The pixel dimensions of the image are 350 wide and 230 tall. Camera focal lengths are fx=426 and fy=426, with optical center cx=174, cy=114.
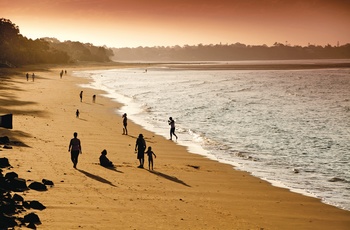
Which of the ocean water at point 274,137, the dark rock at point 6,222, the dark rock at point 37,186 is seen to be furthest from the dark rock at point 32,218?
the ocean water at point 274,137

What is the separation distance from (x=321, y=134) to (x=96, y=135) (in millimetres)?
18909

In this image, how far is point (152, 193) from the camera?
16.4 m

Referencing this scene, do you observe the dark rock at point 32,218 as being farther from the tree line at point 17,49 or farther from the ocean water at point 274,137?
the tree line at point 17,49

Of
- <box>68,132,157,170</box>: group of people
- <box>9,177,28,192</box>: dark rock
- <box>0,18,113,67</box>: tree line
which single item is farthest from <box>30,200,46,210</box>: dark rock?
<box>0,18,113,67</box>: tree line

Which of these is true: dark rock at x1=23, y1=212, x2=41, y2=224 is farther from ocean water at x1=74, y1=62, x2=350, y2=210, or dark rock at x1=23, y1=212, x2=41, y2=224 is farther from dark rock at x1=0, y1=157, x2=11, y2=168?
ocean water at x1=74, y1=62, x2=350, y2=210

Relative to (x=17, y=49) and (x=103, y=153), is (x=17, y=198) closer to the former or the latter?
(x=103, y=153)

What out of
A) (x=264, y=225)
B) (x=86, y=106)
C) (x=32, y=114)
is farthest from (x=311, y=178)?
(x=86, y=106)

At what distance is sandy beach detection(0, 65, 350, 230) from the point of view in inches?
526

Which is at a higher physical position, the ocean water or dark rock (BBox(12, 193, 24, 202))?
dark rock (BBox(12, 193, 24, 202))

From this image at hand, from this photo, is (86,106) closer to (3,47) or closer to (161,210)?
(161,210)

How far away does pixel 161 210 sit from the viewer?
1441 cm

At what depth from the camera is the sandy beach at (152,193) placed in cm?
1337

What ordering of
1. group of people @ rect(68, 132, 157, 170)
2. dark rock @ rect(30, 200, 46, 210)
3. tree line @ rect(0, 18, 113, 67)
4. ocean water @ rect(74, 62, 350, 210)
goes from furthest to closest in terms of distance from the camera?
tree line @ rect(0, 18, 113, 67)
ocean water @ rect(74, 62, 350, 210)
group of people @ rect(68, 132, 157, 170)
dark rock @ rect(30, 200, 46, 210)

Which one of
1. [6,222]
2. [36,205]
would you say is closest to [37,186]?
[36,205]
